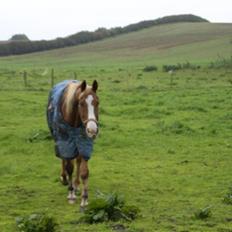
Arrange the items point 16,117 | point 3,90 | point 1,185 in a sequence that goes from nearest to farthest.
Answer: point 1,185, point 16,117, point 3,90

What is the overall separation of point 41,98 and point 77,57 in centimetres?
4531

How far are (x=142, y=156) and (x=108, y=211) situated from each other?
5662mm

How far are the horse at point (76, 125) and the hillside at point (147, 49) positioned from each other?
47928 mm

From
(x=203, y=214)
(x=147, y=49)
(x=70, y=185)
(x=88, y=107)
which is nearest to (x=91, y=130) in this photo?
(x=88, y=107)

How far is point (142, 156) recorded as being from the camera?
14.3 meters

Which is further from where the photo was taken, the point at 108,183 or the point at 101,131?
the point at 101,131

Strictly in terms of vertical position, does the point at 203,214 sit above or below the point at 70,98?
below

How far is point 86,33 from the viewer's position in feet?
276

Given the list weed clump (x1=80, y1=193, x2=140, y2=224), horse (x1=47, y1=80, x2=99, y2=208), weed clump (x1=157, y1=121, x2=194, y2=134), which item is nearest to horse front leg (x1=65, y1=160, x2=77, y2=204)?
horse (x1=47, y1=80, x2=99, y2=208)

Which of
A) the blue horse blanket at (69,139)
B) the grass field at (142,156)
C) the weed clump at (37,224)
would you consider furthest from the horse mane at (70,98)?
the weed clump at (37,224)

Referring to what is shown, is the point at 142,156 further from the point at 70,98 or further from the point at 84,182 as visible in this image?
the point at 70,98

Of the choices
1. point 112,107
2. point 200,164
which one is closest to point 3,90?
point 112,107

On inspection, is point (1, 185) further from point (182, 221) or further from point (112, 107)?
point (112, 107)

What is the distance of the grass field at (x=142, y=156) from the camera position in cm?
924
